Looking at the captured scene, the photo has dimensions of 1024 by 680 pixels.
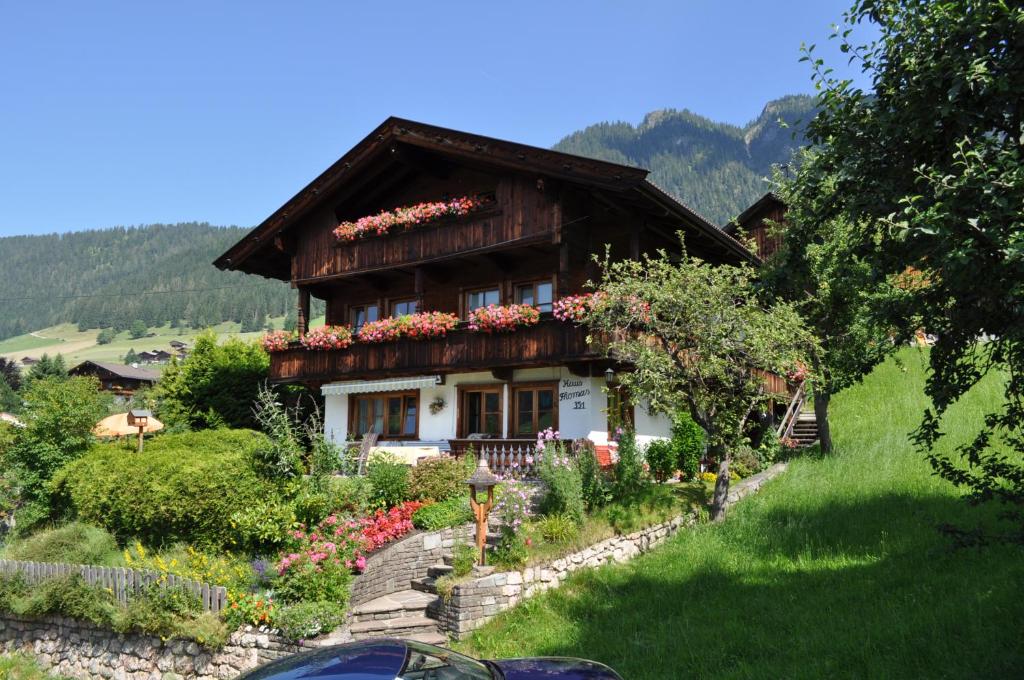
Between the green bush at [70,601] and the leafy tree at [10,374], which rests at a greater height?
the leafy tree at [10,374]

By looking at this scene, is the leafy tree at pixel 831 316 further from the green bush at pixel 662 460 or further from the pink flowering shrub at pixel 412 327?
the pink flowering shrub at pixel 412 327

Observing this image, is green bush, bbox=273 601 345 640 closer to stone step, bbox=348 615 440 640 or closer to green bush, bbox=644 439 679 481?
stone step, bbox=348 615 440 640

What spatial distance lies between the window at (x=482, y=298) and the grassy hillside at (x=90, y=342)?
4442 inches

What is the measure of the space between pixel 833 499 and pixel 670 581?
13.5 ft

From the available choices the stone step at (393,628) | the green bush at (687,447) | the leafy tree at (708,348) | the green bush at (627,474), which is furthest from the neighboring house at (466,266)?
the stone step at (393,628)

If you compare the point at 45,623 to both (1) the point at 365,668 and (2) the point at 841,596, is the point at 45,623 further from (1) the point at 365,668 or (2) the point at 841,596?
(2) the point at 841,596

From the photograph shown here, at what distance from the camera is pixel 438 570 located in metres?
12.3

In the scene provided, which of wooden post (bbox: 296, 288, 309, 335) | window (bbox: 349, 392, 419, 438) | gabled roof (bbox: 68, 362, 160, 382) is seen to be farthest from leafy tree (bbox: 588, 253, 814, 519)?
gabled roof (bbox: 68, 362, 160, 382)

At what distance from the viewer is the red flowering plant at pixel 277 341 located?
23328mm

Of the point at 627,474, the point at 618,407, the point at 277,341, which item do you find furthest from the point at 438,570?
the point at 277,341

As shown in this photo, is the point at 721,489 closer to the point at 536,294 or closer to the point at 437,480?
the point at 437,480

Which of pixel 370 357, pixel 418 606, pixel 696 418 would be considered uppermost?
pixel 370 357

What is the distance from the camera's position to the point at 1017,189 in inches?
223

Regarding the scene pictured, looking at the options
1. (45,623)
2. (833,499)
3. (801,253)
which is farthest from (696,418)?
(45,623)
